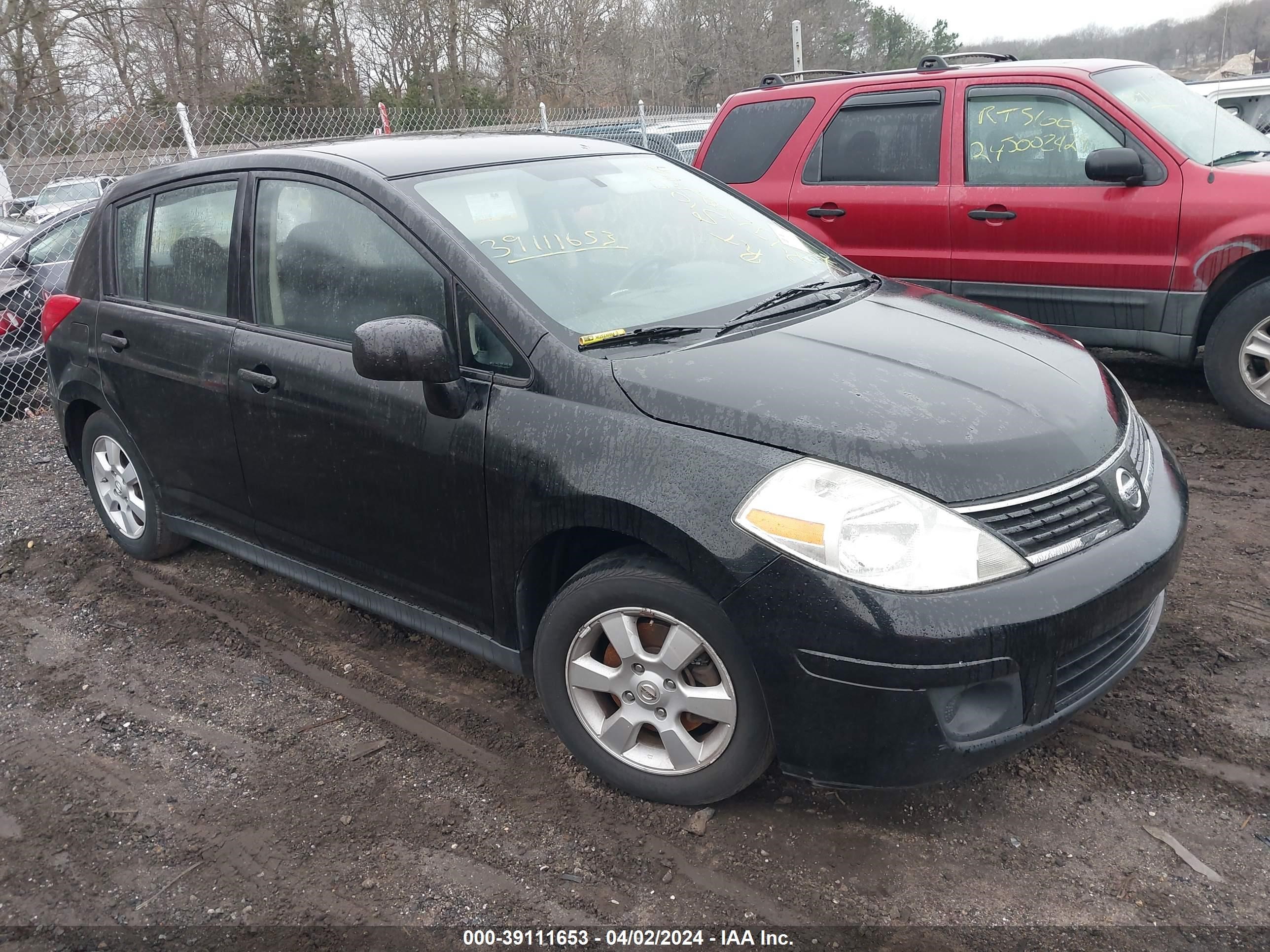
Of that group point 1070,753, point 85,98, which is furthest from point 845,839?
point 85,98

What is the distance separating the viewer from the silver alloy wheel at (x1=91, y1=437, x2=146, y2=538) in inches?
176

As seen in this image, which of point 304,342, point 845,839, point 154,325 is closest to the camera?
point 845,839

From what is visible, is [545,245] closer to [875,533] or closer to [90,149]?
[875,533]

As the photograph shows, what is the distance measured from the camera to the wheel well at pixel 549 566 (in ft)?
9.03

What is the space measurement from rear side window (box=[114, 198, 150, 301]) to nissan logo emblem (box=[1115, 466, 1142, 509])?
3656 mm

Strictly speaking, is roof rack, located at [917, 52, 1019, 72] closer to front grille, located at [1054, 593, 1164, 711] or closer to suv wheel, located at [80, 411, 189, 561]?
front grille, located at [1054, 593, 1164, 711]

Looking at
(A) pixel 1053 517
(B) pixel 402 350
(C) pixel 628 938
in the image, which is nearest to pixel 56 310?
(B) pixel 402 350

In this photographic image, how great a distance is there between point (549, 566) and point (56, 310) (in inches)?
119

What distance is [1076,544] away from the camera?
2.41 metres

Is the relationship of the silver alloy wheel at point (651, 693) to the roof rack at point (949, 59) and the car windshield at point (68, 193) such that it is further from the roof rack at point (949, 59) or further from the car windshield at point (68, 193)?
the car windshield at point (68, 193)

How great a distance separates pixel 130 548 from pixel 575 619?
2.99 metres

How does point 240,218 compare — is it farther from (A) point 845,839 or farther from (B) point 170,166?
(A) point 845,839

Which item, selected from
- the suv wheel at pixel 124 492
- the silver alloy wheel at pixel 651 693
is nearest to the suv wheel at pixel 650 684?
the silver alloy wheel at pixel 651 693

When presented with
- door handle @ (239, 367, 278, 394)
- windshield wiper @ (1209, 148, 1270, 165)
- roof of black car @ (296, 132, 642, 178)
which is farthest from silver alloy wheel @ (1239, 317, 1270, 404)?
door handle @ (239, 367, 278, 394)
